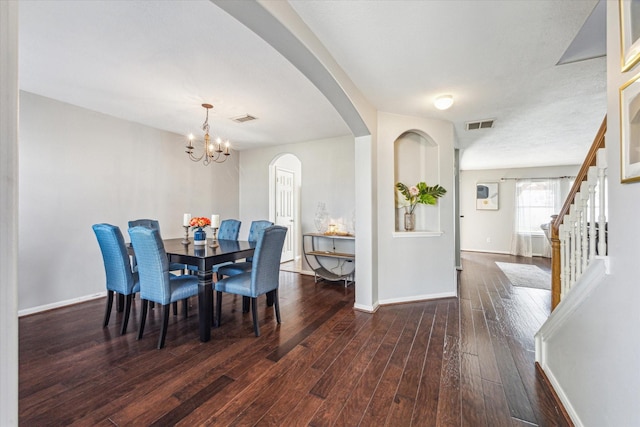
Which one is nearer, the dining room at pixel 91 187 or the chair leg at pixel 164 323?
the chair leg at pixel 164 323

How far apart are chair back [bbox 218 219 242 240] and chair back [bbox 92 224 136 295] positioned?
1482mm

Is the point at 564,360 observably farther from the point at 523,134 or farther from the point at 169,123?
the point at 169,123

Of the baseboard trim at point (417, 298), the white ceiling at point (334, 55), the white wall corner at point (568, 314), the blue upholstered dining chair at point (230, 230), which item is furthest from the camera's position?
the blue upholstered dining chair at point (230, 230)

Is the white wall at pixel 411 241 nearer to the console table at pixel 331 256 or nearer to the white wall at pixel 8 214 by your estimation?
the console table at pixel 331 256

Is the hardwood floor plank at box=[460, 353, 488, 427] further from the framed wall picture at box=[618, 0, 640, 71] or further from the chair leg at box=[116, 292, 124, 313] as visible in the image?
the chair leg at box=[116, 292, 124, 313]

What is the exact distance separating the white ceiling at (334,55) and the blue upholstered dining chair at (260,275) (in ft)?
5.04

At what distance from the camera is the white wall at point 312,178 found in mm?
4617

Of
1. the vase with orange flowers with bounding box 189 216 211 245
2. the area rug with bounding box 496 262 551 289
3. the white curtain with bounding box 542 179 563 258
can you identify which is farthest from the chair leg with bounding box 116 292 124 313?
the white curtain with bounding box 542 179 563 258

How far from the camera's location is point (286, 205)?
599 cm

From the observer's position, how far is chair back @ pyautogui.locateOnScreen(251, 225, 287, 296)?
2506mm

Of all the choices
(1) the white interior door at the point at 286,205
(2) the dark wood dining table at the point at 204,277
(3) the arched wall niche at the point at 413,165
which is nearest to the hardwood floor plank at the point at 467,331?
(3) the arched wall niche at the point at 413,165

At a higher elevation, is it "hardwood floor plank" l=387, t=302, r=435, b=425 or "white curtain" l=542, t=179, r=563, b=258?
"white curtain" l=542, t=179, r=563, b=258

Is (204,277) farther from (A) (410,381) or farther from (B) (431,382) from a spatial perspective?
(B) (431,382)

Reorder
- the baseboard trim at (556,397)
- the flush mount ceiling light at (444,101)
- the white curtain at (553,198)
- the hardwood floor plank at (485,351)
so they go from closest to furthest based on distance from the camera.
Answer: the baseboard trim at (556,397) → the hardwood floor plank at (485,351) → the flush mount ceiling light at (444,101) → the white curtain at (553,198)
